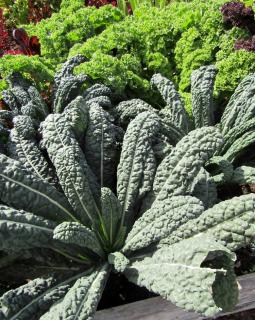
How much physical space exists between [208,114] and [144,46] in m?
0.86

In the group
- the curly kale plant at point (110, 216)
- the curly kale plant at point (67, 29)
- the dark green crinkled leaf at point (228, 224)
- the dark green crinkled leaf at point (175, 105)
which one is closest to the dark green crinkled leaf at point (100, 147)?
the curly kale plant at point (110, 216)

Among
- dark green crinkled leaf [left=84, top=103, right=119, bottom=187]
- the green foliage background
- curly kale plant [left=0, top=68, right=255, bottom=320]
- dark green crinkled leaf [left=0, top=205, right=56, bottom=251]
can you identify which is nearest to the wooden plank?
curly kale plant [left=0, top=68, right=255, bottom=320]

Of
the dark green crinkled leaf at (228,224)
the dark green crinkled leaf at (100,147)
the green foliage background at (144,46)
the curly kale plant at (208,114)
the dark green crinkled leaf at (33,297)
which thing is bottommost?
the dark green crinkled leaf at (33,297)

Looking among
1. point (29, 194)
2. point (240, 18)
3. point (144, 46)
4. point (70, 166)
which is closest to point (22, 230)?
point (29, 194)

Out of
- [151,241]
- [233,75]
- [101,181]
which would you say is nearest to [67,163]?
[101,181]

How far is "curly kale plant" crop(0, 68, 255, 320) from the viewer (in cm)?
166

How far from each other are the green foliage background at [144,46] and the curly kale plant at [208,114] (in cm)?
29

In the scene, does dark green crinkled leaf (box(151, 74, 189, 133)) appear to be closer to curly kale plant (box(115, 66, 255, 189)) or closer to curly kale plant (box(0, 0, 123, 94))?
curly kale plant (box(115, 66, 255, 189))

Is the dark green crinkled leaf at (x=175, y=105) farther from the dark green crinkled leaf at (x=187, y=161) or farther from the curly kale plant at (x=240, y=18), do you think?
the curly kale plant at (x=240, y=18)

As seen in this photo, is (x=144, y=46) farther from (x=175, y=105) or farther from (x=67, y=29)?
(x=175, y=105)

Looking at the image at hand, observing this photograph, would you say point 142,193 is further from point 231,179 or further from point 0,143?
point 0,143

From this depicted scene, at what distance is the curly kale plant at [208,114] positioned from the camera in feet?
8.03

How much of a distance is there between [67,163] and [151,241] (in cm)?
49

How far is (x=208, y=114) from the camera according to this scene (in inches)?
101
